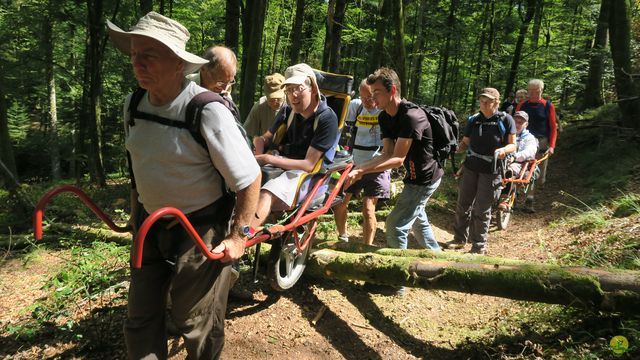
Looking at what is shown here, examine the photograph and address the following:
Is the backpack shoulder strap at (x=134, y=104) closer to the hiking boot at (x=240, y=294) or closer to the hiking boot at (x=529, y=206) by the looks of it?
the hiking boot at (x=240, y=294)

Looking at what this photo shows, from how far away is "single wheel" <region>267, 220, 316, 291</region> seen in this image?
401cm

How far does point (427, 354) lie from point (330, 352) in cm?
95

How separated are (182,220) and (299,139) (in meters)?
2.30

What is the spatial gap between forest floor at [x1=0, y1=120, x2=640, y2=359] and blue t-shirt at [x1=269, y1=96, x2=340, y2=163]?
1.55 meters

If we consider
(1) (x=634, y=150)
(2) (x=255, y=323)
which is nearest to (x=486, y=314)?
(2) (x=255, y=323)

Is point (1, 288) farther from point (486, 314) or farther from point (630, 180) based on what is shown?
point (630, 180)

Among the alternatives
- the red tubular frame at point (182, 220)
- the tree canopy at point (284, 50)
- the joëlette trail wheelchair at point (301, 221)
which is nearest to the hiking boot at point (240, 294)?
the joëlette trail wheelchair at point (301, 221)

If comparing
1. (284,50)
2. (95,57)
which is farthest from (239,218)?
(284,50)

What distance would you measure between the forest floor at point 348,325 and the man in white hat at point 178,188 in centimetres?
115

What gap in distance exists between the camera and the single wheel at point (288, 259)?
4008 millimetres

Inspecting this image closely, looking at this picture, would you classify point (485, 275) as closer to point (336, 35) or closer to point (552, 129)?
point (552, 129)

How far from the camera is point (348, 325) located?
4258 mm

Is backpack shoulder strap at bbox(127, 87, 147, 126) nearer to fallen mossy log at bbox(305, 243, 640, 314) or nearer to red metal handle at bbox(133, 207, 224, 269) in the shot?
red metal handle at bbox(133, 207, 224, 269)

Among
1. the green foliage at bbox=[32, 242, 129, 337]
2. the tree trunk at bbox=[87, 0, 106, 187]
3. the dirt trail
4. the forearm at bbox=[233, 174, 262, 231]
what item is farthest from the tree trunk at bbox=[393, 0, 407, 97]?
the tree trunk at bbox=[87, 0, 106, 187]
